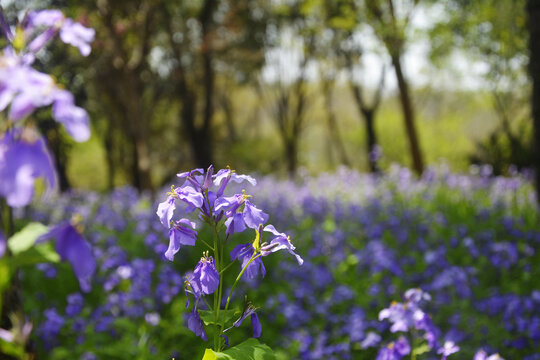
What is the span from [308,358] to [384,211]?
138 inches

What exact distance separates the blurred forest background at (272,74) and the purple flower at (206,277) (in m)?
6.39

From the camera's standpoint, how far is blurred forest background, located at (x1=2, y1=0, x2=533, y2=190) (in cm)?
1116

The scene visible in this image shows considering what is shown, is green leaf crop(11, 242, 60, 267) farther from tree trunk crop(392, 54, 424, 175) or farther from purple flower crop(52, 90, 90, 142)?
tree trunk crop(392, 54, 424, 175)

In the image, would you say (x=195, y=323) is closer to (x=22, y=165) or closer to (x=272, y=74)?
(x=22, y=165)

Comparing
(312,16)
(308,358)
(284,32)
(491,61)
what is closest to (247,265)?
(308,358)

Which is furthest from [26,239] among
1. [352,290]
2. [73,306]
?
[352,290]

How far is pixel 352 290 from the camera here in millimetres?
4129

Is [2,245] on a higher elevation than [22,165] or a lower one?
lower

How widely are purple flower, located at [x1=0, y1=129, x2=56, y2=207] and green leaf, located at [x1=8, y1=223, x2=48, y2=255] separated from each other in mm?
137

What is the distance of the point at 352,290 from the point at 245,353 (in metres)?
3.09

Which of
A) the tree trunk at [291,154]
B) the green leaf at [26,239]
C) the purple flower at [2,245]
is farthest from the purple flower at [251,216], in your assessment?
the tree trunk at [291,154]

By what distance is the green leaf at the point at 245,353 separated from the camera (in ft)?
3.69

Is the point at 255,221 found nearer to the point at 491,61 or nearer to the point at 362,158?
the point at 491,61

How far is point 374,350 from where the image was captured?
3.46m
